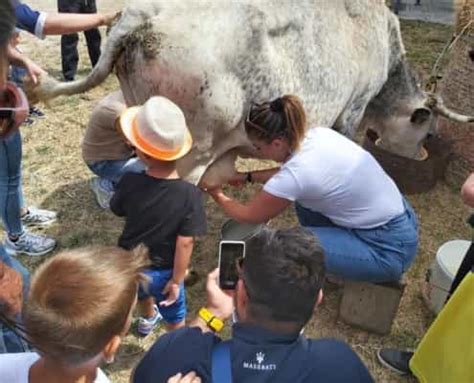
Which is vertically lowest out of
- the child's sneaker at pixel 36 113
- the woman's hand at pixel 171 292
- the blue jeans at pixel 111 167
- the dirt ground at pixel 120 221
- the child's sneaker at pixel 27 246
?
the child's sneaker at pixel 36 113

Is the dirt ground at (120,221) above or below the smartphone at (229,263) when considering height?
below

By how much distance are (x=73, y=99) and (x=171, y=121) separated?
386 centimetres

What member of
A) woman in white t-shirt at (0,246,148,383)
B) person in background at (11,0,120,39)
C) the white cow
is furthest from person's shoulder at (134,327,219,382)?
person in background at (11,0,120,39)

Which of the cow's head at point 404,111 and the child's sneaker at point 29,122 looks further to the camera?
the child's sneaker at point 29,122

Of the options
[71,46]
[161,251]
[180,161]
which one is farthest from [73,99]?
[161,251]

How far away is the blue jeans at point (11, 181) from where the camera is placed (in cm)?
353

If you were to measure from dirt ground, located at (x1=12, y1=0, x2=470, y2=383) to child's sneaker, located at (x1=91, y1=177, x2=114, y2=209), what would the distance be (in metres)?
0.07

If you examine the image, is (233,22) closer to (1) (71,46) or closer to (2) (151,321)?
(2) (151,321)

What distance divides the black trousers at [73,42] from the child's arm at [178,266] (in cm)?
418

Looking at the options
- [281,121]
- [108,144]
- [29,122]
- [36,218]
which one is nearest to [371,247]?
[281,121]

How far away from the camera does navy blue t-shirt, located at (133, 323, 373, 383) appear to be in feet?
5.36

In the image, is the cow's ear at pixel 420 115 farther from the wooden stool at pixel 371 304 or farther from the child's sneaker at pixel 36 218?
the child's sneaker at pixel 36 218

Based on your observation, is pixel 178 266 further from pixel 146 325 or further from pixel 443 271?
pixel 443 271

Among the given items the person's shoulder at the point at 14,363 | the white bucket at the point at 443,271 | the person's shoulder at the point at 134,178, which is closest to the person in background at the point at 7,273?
the person's shoulder at the point at 14,363
